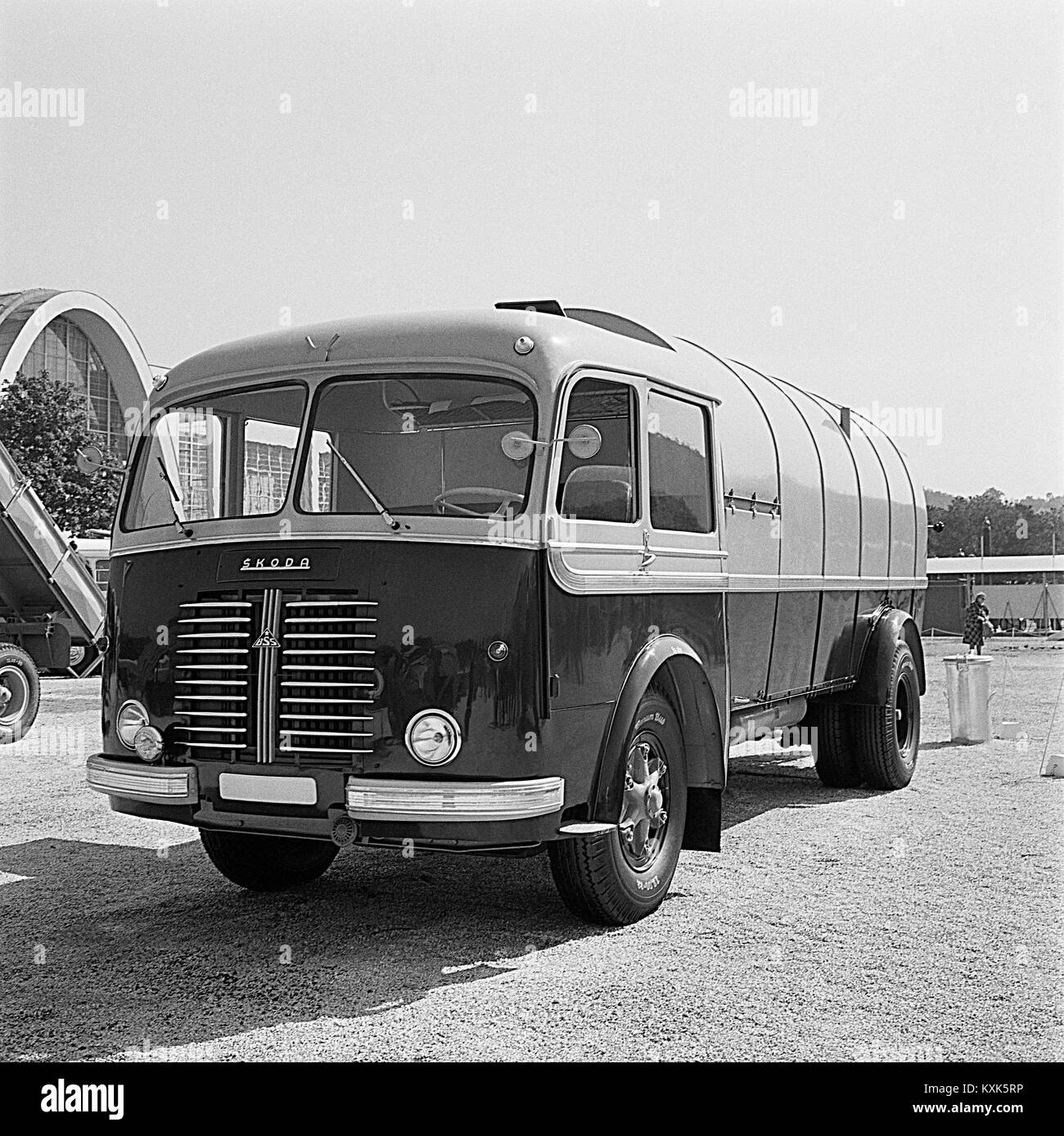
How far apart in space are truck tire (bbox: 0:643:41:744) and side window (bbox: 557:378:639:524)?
386 inches

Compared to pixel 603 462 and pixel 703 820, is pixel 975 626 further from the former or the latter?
pixel 603 462

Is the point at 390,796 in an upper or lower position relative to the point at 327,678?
Answer: lower

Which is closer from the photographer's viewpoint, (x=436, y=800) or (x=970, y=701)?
(x=436, y=800)

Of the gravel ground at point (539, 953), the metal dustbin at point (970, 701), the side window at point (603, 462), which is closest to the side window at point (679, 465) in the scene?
the side window at point (603, 462)

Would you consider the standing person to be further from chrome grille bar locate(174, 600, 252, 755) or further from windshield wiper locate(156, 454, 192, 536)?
chrome grille bar locate(174, 600, 252, 755)

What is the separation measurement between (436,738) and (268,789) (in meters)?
0.79

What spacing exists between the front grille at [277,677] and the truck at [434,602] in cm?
1

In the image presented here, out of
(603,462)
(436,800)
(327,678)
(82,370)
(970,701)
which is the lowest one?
(970,701)

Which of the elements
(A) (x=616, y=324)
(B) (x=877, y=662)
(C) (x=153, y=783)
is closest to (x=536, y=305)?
(A) (x=616, y=324)

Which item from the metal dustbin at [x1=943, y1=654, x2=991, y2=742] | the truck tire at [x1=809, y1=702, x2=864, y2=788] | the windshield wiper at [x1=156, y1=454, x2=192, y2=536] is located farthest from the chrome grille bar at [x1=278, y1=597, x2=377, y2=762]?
the metal dustbin at [x1=943, y1=654, x2=991, y2=742]

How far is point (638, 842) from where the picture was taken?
6.44m

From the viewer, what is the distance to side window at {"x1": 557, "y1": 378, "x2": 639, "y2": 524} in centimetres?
600
